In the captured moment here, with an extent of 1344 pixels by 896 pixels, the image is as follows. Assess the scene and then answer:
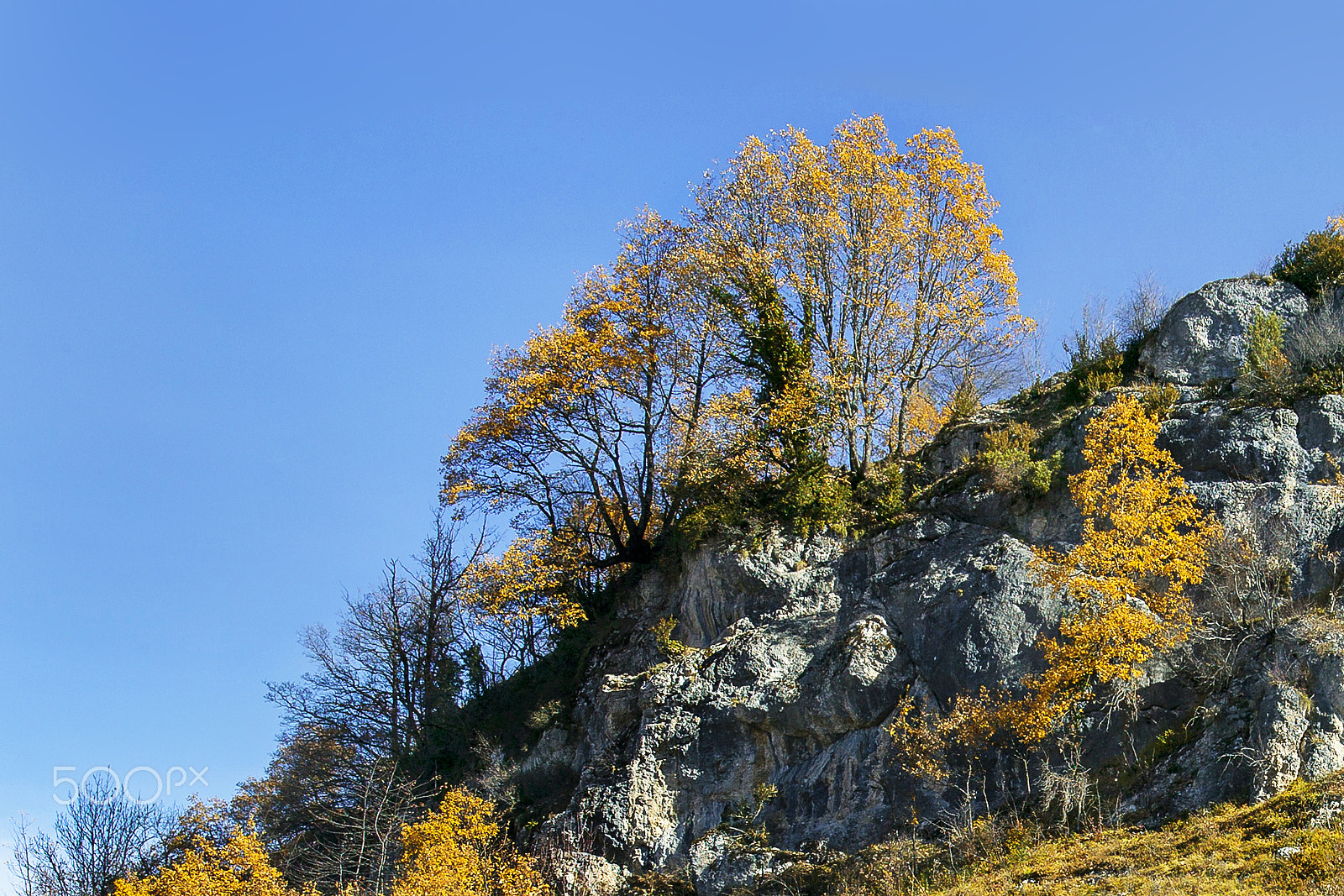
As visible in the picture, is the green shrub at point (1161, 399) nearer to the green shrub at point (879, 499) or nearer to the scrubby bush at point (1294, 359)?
the scrubby bush at point (1294, 359)

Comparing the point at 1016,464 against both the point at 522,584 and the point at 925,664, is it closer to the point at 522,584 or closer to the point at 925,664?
the point at 925,664

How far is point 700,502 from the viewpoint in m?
28.9

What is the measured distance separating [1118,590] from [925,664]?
4257 millimetres

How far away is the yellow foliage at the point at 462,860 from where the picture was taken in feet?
71.4

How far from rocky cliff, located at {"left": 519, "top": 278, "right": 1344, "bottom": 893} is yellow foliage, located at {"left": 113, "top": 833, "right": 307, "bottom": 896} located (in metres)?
6.02

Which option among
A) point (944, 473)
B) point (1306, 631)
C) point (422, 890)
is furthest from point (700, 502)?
point (1306, 631)

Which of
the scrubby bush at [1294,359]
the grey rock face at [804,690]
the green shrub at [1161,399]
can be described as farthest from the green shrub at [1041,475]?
the scrubby bush at [1294,359]

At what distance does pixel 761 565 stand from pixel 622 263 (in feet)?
34.0

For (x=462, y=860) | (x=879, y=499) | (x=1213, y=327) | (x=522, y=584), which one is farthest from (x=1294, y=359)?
(x=462, y=860)

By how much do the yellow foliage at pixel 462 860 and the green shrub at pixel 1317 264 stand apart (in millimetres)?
21354

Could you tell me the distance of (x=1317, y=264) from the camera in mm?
25891

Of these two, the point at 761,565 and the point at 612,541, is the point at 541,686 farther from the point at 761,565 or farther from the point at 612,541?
the point at 761,565

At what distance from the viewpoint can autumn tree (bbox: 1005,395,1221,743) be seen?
18969 mm

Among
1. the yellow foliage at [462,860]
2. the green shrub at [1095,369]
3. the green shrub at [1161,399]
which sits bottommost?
the yellow foliage at [462,860]
